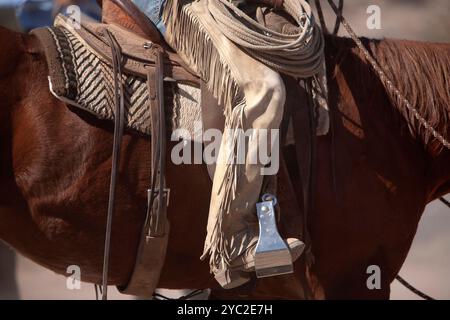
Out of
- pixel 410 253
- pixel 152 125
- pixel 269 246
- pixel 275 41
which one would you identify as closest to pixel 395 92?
pixel 275 41

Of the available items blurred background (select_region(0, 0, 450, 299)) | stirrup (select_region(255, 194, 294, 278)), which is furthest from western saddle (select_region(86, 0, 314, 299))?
blurred background (select_region(0, 0, 450, 299))

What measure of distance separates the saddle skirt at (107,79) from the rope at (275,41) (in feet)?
0.78

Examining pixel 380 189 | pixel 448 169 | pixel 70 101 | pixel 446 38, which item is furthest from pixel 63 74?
pixel 446 38

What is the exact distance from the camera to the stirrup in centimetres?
321

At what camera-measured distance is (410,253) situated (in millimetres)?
8359

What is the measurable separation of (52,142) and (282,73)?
89 cm

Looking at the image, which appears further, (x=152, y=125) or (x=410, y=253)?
(x=410, y=253)

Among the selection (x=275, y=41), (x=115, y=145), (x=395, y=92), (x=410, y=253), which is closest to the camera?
(x=115, y=145)

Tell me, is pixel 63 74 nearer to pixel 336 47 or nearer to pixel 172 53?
pixel 172 53

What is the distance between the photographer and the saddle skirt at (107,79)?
315 centimetres

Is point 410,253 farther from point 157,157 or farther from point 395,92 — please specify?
point 157,157

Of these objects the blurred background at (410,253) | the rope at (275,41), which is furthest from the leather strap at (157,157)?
the blurred background at (410,253)

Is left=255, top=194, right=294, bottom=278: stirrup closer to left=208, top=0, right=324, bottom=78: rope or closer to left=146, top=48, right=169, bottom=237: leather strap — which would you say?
left=146, top=48, right=169, bottom=237: leather strap

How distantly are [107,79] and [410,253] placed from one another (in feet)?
18.7
